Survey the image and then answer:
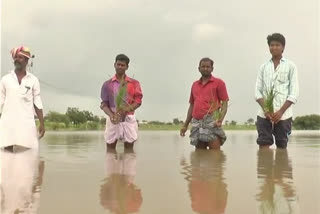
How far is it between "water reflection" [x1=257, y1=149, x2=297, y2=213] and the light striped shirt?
1.34m

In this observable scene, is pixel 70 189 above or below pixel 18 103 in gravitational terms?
below

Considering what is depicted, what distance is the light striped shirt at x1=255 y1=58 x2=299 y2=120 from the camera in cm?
668

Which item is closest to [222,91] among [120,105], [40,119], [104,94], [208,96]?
[208,96]

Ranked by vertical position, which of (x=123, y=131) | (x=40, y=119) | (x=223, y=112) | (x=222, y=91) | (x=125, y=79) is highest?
(x=125, y=79)

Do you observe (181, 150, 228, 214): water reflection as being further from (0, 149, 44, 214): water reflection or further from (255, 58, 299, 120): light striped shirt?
(255, 58, 299, 120): light striped shirt

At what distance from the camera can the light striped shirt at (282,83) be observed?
6.68 meters

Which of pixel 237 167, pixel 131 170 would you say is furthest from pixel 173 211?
pixel 237 167

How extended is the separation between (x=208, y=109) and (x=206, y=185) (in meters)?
3.78

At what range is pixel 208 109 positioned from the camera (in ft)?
23.6

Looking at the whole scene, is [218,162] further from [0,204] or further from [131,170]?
[0,204]

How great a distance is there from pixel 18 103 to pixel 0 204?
434cm

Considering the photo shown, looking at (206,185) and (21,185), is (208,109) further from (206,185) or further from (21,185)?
(21,185)

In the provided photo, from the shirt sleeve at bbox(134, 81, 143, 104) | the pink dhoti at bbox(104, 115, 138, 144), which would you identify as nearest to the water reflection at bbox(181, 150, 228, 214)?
the pink dhoti at bbox(104, 115, 138, 144)

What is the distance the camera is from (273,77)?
22.5 feet
